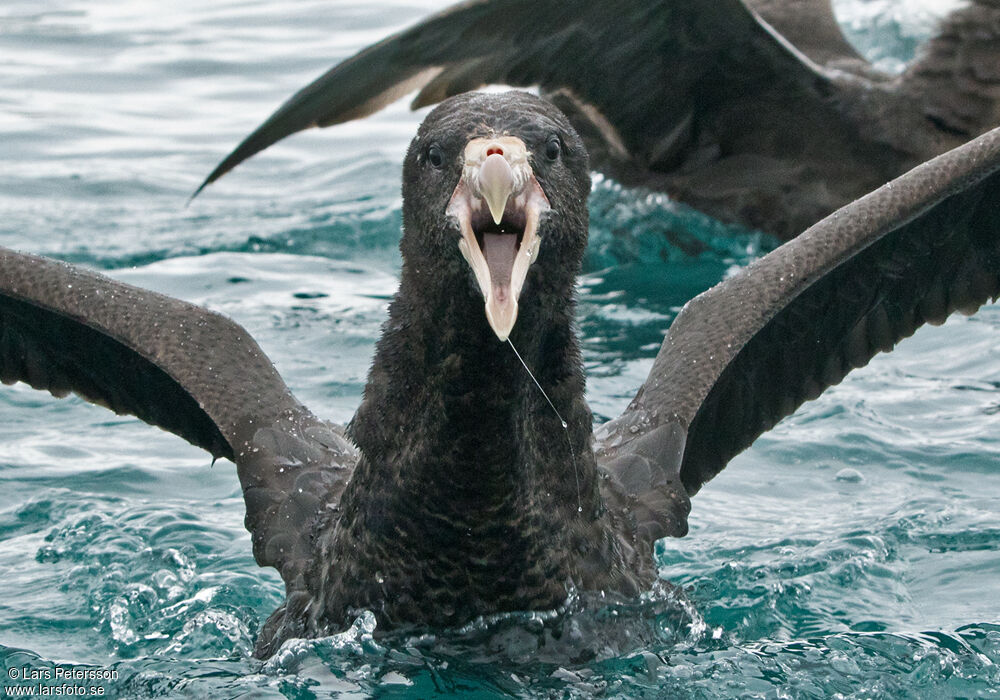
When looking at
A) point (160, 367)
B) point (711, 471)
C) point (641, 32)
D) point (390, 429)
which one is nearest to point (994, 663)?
point (711, 471)

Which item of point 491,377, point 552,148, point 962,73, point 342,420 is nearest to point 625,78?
point 962,73

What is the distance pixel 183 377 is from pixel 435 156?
1.40m

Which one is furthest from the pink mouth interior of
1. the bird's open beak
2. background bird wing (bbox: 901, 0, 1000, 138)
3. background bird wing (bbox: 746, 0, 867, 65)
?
background bird wing (bbox: 746, 0, 867, 65)

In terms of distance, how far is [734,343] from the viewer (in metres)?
5.08

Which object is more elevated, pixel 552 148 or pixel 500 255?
pixel 552 148

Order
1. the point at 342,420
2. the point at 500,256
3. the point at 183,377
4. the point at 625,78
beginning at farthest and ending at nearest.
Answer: the point at 625,78 → the point at 342,420 → the point at 183,377 → the point at 500,256

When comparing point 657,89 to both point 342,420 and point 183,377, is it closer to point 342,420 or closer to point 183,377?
point 342,420

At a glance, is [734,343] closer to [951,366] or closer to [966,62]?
[951,366]

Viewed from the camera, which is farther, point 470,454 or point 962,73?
point 962,73

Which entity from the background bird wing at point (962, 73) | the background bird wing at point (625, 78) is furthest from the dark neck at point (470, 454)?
the background bird wing at point (962, 73)

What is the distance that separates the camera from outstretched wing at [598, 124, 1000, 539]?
4.95 metres

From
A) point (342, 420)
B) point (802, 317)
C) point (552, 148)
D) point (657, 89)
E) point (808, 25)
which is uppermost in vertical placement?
point (808, 25)

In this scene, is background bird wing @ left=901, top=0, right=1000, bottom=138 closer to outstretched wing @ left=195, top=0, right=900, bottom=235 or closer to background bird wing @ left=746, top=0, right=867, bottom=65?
outstretched wing @ left=195, top=0, right=900, bottom=235

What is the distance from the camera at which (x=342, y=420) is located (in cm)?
698
